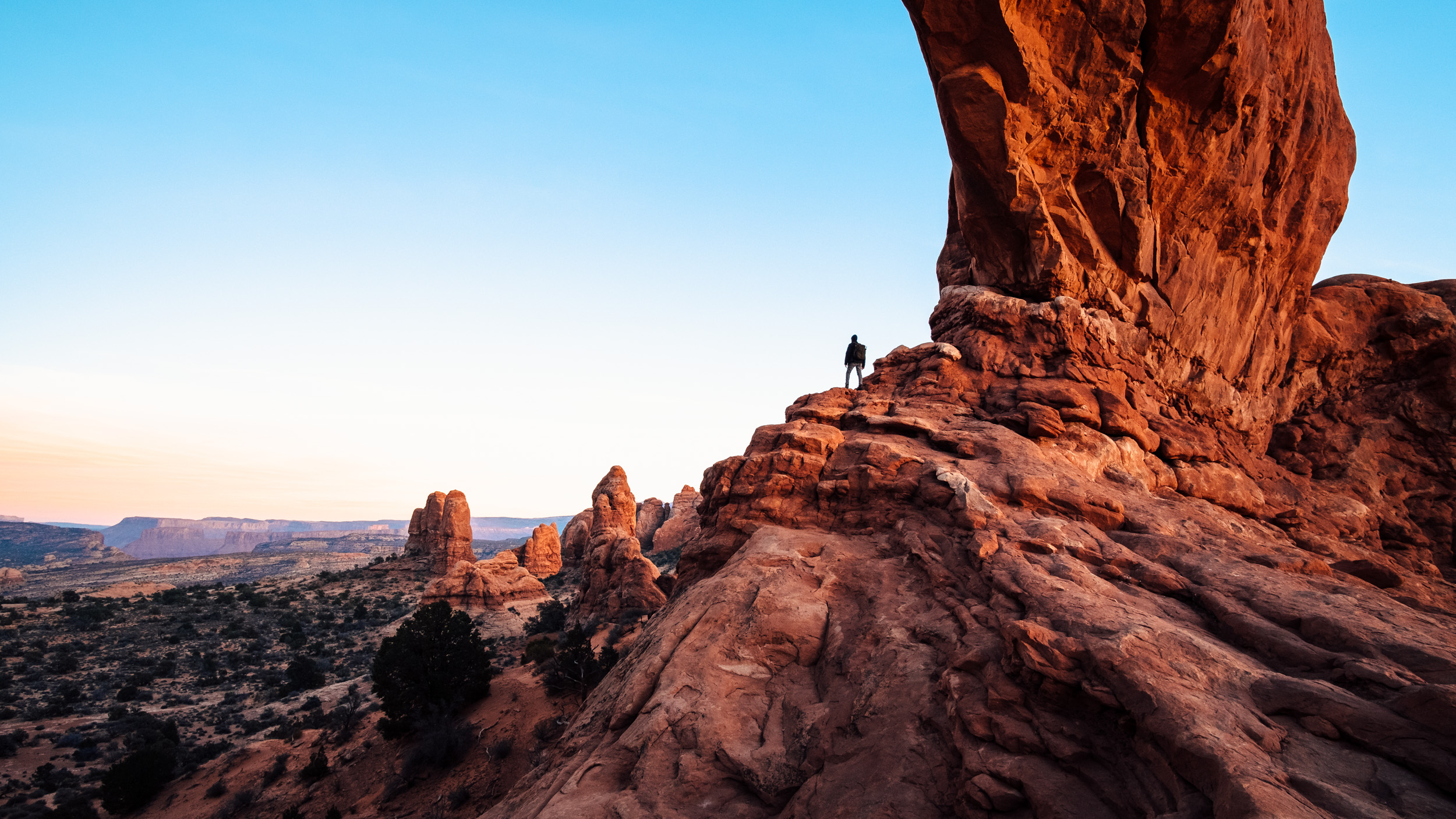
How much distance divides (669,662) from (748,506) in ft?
15.2

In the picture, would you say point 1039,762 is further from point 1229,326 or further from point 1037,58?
point 1229,326

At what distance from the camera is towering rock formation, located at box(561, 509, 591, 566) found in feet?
208

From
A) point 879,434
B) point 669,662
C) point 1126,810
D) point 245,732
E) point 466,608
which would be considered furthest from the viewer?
point 466,608

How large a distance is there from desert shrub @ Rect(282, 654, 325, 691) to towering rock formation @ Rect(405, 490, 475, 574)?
26597 mm

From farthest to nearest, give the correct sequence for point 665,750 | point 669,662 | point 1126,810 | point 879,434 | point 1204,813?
1. point 879,434
2. point 669,662
3. point 665,750
4. point 1126,810
5. point 1204,813

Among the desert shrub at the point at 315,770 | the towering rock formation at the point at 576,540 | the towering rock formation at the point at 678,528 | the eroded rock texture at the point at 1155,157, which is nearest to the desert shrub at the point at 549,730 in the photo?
the desert shrub at the point at 315,770

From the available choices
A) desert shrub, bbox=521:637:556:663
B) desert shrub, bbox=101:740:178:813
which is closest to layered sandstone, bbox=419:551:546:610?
desert shrub, bbox=521:637:556:663

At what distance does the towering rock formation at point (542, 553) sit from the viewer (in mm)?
65250

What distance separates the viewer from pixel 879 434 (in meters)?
14.3

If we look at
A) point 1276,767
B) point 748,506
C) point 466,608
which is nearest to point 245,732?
point 466,608

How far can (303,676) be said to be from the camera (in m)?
33.5

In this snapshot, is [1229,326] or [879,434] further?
[1229,326]

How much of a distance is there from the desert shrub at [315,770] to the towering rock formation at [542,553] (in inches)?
1665

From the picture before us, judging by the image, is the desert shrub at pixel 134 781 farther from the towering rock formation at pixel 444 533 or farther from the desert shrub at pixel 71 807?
the towering rock formation at pixel 444 533
